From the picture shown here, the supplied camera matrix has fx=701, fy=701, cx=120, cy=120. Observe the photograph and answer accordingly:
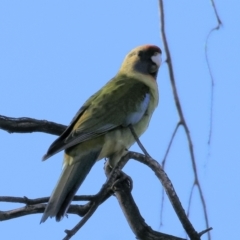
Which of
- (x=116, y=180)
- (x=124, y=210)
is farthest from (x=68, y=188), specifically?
(x=124, y=210)

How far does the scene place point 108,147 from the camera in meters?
4.20

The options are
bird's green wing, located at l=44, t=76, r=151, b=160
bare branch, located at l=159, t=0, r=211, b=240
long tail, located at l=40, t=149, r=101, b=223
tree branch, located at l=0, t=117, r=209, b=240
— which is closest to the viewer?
tree branch, located at l=0, t=117, r=209, b=240

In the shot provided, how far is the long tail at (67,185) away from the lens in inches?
129

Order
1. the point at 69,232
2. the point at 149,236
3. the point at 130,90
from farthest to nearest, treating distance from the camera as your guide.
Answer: the point at 130,90 < the point at 149,236 < the point at 69,232

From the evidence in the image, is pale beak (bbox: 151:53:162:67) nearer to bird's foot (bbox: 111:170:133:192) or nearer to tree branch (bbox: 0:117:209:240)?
bird's foot (bbox: 111:170:133:192)

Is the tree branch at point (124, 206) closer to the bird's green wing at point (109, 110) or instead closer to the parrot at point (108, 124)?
the parrot at point (108, 124)

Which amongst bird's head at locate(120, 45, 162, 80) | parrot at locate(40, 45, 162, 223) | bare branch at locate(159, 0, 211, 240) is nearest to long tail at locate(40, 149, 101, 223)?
parrot at locate(40, 45, 162, 223)

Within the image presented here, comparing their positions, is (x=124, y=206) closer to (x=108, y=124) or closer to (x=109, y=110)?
(x=108, y=124)

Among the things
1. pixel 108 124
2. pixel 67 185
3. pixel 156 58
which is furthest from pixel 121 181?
pixel 156 58

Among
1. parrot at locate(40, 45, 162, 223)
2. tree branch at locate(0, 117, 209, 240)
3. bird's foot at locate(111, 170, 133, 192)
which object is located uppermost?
parrot at locate(40, 45, 162, 223)

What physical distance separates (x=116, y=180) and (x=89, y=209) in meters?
0.40

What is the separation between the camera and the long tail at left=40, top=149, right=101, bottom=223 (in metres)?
3.28

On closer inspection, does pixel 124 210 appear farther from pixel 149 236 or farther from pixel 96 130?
pixel 96 130

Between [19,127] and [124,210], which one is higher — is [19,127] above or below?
above
